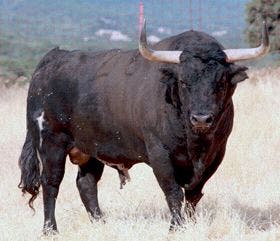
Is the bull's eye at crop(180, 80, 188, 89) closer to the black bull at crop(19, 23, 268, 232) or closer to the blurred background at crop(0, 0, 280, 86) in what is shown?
the black bull at crop(19, 23, 268, 232)

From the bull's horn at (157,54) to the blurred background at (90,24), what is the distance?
26.1 meters

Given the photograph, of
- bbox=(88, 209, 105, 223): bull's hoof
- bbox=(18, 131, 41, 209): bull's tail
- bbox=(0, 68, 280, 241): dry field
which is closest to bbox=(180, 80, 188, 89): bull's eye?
bbox=(0, 68, 280, 241): dry field

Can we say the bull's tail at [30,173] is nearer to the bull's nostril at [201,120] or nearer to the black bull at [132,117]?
the black bull at [132,117]

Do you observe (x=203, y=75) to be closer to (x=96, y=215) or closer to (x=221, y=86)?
(x=221, y=86)

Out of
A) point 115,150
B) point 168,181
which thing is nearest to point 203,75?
point 168,181

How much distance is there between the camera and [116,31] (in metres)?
94.4

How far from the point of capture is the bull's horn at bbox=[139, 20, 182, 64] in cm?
716

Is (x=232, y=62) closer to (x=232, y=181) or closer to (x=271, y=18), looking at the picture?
(x=232, y=181)

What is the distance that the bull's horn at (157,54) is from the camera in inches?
282

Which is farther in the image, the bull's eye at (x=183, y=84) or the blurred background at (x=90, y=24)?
the blurred background at (x=90, y=24)

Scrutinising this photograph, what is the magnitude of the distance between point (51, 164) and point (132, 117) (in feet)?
5.33

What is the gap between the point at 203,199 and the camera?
985 centimetres

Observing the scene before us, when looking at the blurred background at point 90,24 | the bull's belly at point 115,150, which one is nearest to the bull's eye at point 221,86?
the bull's belly at point 115,150

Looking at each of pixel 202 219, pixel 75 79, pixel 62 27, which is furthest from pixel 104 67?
pixel 62 27
